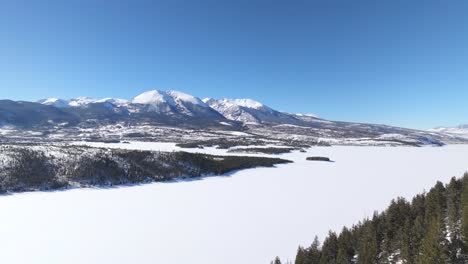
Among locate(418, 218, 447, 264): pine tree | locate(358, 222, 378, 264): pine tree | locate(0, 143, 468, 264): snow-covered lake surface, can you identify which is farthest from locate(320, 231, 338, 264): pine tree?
locate(418, 218, 447, 264): pine tree

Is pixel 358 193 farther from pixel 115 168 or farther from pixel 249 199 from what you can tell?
pixel 115 168

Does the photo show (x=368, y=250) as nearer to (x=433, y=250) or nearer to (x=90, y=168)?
(x=433, y=250)

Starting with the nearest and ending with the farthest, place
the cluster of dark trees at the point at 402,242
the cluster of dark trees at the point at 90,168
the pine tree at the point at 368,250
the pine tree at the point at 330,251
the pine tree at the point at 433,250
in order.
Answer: the pine tree at the point at 433,250, the cluster of dark trees at the point at 402,242, the pine tree at the point at 368,250, the pine tree at the point at 330,251, the cluster of dark trees at the point at 90,168

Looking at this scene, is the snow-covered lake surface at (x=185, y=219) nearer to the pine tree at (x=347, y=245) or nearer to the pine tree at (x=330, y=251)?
the pine tree at (x=330, y=251)

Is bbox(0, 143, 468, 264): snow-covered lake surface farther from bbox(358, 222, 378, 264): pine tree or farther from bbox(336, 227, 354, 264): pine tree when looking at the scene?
bbox(358, 222, 378, 264): pine tree

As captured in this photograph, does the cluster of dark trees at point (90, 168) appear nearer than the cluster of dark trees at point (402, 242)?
No

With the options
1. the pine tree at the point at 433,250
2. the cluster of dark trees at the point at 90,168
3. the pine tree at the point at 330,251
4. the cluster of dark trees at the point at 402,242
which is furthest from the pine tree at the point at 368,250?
the cluster of dark trees at the point at 90,168

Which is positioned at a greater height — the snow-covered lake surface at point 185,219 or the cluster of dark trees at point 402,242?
the cluster of dark trees at point 402,242
